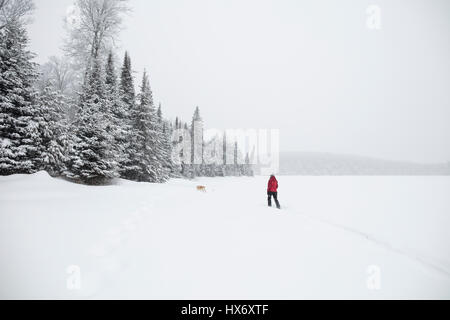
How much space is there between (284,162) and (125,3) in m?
121

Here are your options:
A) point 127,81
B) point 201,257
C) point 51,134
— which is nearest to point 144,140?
point 127,81

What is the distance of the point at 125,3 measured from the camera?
17328 mm

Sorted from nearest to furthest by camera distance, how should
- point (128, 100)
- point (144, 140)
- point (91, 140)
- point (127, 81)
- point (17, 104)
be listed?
point (17, 104), point (91, 140), point (127, 81), point (128, 100), point (144, 140)

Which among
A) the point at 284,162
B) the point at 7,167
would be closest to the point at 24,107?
the point at 7,167

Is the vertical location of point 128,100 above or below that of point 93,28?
below

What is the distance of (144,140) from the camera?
21188mm

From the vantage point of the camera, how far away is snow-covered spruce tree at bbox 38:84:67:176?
12.8m

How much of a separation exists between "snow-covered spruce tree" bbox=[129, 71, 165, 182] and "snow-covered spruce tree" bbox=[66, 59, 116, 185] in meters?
5.14

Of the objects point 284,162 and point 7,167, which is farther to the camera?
point 284,162

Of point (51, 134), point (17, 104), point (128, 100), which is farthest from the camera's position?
point (128, 100)

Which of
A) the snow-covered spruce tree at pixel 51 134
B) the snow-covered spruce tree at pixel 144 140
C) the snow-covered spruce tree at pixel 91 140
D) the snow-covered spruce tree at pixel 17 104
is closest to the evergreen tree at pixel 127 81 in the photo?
the snow-covered spruce tree at pixel 144 140

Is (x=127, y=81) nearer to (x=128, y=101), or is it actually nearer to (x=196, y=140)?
(x=128, y=101)

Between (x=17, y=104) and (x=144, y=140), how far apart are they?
401 inches
